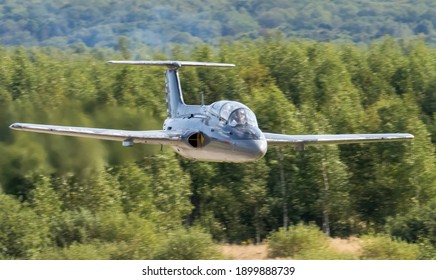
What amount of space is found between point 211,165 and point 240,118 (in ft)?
122

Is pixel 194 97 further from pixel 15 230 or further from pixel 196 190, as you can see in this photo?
pixel 15 230

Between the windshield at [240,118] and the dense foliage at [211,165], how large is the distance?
1204 cm

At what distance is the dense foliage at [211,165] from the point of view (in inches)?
1874

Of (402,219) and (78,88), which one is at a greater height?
(78,88)

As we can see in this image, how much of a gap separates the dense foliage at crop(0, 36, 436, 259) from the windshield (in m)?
12.0

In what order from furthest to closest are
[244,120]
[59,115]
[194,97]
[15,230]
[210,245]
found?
[194,97], [15,230], [59,115], [210,245], [244,120]

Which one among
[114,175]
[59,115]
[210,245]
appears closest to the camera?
[210,245]

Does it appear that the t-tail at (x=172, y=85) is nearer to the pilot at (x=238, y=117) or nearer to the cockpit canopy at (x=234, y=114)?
the cockpit canopy at (x=234, y=114)

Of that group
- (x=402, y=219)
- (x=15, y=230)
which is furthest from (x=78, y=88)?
(x=402, y=219)

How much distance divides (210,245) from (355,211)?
2404cm

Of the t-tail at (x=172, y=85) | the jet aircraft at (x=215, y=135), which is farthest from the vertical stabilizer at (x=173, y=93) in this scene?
the jet aircraft at (x=215, y=135)

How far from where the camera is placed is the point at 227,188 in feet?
216

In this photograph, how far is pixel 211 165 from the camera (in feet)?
222

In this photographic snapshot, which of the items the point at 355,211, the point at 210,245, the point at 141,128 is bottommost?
the point at 355,211
